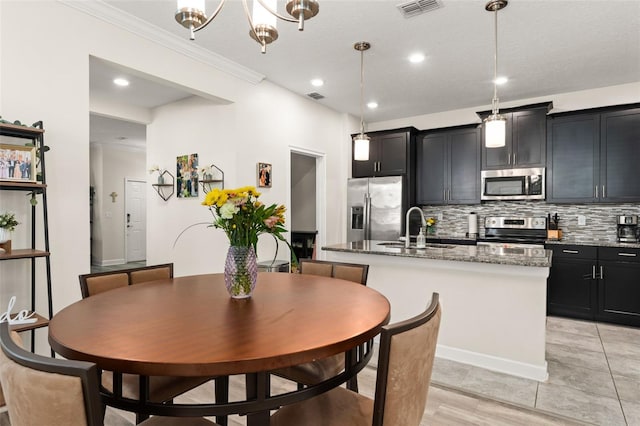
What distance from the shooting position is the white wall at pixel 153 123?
249 centimetres

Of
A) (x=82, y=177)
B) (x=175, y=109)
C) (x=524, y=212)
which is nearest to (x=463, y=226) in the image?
(x=524, y=212)

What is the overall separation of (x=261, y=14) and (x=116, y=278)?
1.61m

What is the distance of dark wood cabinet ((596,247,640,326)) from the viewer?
3.78m

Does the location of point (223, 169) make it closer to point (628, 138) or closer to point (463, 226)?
point (463, 226)

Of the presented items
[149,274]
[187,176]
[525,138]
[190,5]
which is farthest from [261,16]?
[525,138]

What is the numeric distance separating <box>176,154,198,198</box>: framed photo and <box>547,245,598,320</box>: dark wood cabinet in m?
4.34

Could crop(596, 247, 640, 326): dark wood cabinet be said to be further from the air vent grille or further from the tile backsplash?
the air vent grille

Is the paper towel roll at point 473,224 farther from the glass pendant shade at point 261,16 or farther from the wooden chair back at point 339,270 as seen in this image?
the glass pendant shade at point 261,16

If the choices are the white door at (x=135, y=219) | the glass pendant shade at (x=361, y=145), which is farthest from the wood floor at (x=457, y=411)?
the white door at (x=135, y=219)

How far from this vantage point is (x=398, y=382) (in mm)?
1040

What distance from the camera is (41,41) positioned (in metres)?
2.52

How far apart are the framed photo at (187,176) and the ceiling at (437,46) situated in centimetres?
86

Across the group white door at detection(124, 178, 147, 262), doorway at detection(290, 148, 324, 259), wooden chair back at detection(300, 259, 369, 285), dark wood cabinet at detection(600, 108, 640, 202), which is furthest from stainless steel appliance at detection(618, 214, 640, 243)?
white door at detection(124, 178, 147, 262)

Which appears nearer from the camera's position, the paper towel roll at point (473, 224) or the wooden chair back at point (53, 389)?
the wooden chair back at point (53, 389)
